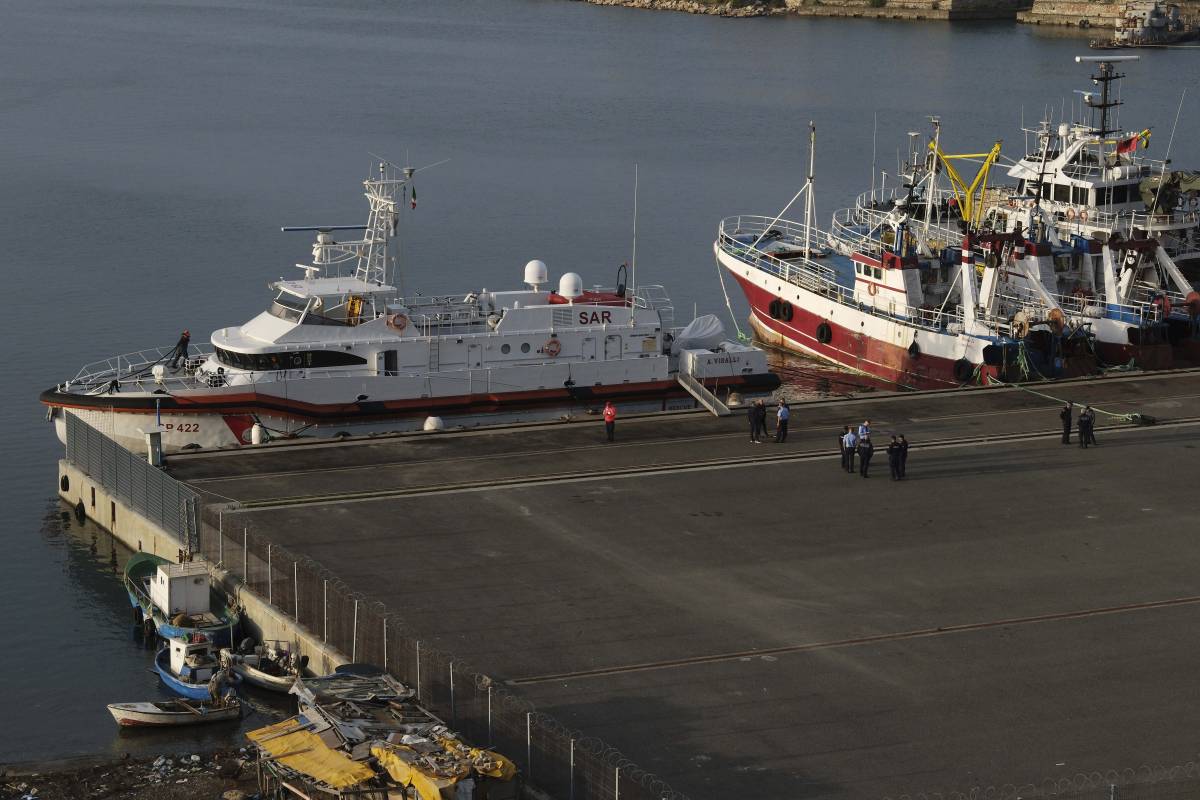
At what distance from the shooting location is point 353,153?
106812mm

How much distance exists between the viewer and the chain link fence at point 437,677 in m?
27.0

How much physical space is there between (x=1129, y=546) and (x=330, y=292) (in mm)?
25325

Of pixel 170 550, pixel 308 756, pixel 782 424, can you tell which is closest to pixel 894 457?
pixel 782 424

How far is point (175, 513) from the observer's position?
40.3 meters

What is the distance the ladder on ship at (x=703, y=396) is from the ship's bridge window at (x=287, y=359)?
395 inches

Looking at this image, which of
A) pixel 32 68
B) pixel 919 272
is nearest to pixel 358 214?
pixel 919 272

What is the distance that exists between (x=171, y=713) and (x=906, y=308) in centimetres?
3588

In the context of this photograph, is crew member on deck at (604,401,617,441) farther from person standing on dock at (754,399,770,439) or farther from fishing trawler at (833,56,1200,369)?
fishing trawler at (833,56,1200,369)

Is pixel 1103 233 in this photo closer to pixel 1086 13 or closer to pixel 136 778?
pixel 136 778

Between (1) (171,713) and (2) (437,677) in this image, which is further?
(1) (171,713)

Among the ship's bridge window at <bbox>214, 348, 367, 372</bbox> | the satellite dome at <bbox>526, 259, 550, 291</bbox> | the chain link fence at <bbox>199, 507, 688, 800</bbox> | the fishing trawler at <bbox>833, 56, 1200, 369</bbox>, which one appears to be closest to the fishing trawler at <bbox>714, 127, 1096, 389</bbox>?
the fishing trawler at <bbox>833, 56, 1200, 369</bbox>

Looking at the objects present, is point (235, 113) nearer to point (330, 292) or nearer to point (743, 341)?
point (743, 341)

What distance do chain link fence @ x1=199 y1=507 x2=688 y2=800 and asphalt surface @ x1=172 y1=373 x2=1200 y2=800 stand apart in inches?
30.2

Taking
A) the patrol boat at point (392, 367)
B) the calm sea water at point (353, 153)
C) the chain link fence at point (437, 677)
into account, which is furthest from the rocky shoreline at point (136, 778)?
the patrol boat at point (392, 367)
